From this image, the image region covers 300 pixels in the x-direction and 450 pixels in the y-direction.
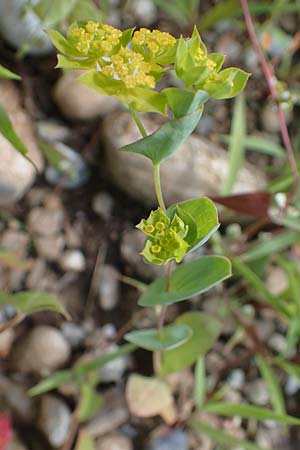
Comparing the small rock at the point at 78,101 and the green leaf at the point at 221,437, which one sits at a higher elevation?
the small rock at the point at 78,101

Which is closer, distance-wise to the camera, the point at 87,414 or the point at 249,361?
the point at 87,414

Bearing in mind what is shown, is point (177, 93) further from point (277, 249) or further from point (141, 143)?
point (277, 249)

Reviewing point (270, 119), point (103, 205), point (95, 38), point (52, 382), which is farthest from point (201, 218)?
point (270, 119)

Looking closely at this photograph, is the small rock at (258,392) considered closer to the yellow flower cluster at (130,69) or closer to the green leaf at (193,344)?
the green leaf at (193,344)

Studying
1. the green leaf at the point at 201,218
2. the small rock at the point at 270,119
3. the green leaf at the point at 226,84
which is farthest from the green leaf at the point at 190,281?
the small rock at the point at 270,119

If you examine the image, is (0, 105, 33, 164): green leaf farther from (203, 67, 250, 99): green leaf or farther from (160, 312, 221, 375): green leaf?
(160, 312, 221, 375): green leaf

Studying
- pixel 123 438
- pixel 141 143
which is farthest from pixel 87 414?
pixel 141 143

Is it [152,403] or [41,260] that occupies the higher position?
[41,260]
